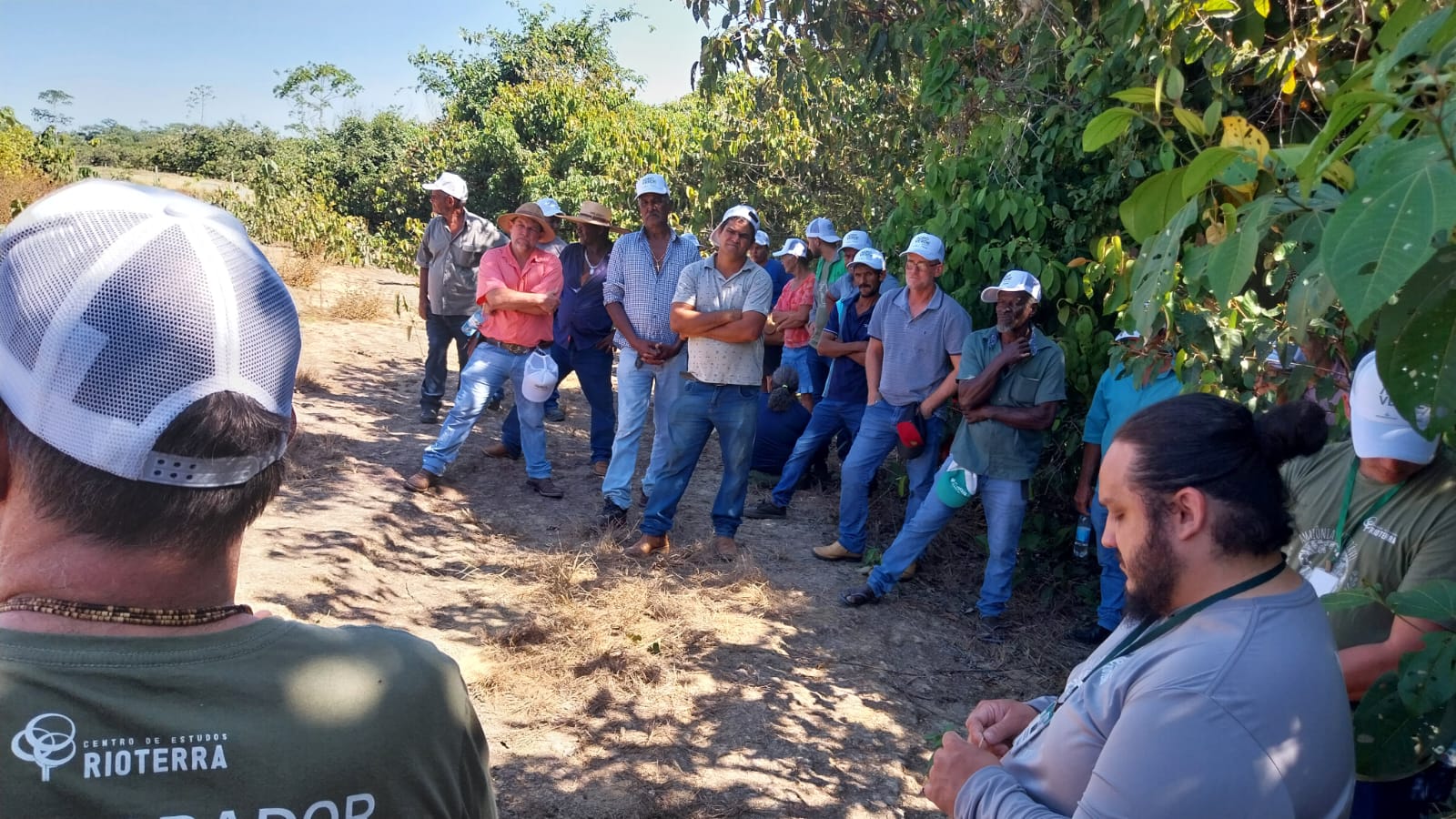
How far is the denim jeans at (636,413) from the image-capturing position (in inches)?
247

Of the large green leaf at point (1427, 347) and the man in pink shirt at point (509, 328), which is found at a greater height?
the large green leaf at point (1427, 347)

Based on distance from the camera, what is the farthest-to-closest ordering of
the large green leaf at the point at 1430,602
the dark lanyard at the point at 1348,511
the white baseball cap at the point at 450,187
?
the white baseball cap at the point at 450,187, the dark lanyard at the point at 1348,511, the large green leaf at the point at 1430,602

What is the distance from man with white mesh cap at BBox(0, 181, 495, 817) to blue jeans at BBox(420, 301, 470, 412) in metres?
7.40

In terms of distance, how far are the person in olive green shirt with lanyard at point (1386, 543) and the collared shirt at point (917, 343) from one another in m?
3.30

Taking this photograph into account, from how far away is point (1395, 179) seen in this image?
122 centimetres

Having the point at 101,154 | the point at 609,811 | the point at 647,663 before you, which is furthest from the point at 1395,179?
the point at 101,154

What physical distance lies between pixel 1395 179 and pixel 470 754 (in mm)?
1265

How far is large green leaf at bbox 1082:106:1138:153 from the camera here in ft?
6.32

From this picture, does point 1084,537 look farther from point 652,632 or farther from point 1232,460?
point 1232,460

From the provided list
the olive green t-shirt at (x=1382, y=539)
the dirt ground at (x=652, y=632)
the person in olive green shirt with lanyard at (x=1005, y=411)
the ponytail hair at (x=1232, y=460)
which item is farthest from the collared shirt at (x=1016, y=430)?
the ponytail hair at (x=1232, y=460)

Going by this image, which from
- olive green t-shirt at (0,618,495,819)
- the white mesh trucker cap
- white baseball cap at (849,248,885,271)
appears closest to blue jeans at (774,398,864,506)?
white baseball cap at (849,248,885,271)

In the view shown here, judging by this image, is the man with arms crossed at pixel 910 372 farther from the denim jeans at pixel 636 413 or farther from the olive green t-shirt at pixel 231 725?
the olive green t-shirt at pixel 231 725

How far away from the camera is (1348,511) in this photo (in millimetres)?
2703

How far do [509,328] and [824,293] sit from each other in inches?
93.8
